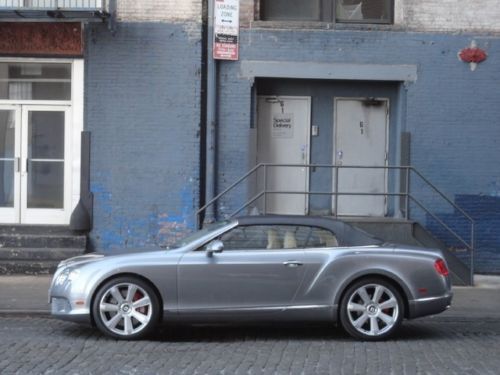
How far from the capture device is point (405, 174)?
14.3m

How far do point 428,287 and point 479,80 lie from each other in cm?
651

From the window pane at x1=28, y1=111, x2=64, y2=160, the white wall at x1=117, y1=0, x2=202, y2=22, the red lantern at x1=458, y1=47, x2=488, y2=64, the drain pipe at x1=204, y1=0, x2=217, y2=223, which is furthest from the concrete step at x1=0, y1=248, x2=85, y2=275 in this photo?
the red lantern at x1=458, y1=47, x2=488, y2=64

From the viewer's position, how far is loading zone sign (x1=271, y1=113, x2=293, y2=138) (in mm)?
14805

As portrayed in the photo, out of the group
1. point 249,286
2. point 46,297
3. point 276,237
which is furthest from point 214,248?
point 46,297

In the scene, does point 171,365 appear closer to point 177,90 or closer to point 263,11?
point 177,90

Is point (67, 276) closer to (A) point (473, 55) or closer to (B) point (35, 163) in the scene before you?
(B) point (35, 163)

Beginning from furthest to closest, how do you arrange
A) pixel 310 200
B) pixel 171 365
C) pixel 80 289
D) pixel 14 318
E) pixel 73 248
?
pixel 310 200 → pixel 73 248 → pixel 14 318 → pixel 80 289 → pixel 171 365

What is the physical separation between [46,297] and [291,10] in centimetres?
659

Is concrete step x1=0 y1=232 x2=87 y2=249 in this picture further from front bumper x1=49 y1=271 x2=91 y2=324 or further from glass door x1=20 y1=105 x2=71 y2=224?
front bumper x1=49 y1=271 x2=91 y2=324

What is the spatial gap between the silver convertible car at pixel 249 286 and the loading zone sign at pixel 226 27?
19.5ft

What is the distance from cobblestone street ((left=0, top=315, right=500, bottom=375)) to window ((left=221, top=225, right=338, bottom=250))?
102 cm

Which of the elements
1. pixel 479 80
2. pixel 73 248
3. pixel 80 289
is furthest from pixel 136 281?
pixel 479 80

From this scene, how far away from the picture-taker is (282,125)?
14.8 m

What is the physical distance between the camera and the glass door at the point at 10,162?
1466 cm
